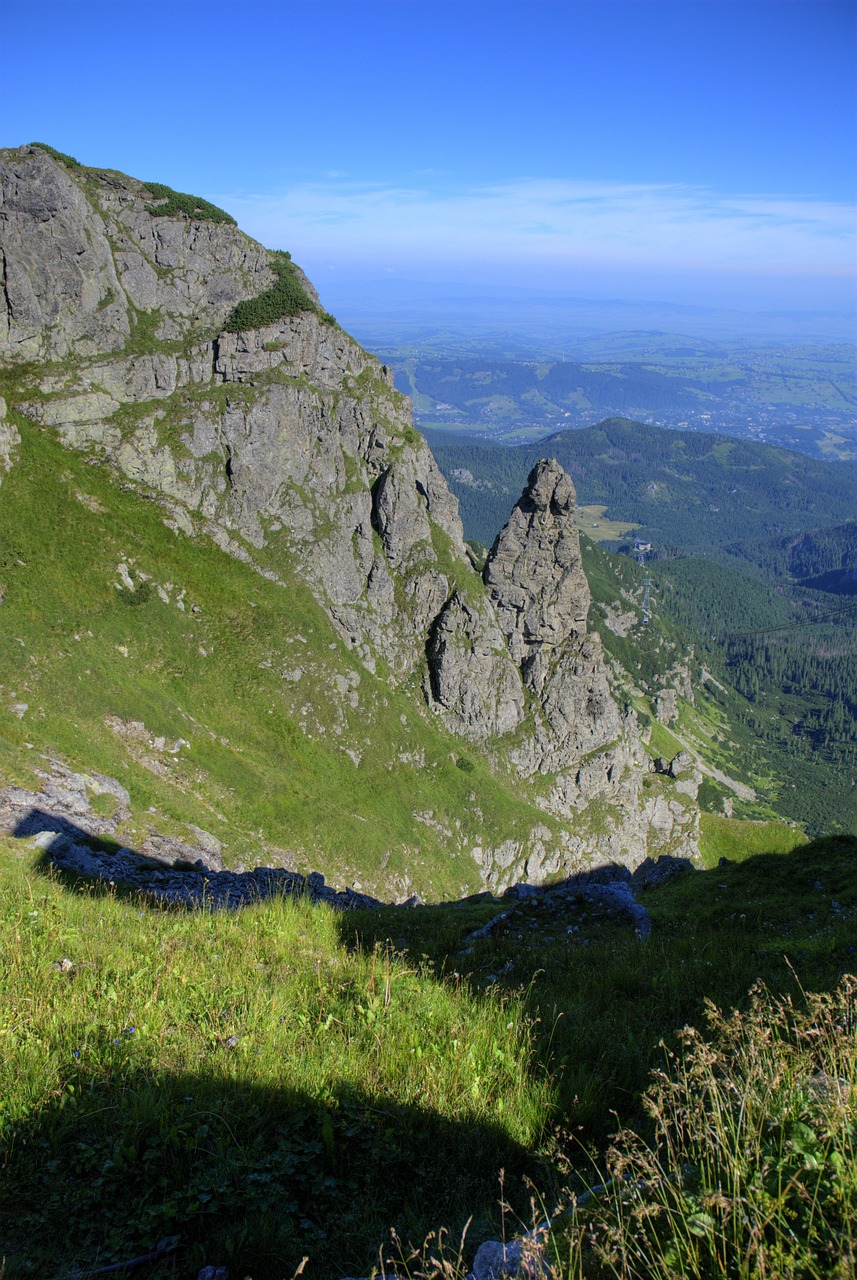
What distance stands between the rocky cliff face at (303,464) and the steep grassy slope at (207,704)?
5544 millimetres

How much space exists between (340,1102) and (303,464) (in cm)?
Result: 8740

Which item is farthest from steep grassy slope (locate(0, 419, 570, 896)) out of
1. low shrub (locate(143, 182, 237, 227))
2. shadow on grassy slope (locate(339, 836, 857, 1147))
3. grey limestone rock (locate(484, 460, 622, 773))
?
low shrub (locate(143, 182, 237, 227))

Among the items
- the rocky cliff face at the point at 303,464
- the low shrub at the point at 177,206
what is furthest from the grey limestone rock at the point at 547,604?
the low shrub at the point at 177,206

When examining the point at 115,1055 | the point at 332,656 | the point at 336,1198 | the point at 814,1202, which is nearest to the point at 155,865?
the point at 115,1055

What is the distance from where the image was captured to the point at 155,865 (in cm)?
2583

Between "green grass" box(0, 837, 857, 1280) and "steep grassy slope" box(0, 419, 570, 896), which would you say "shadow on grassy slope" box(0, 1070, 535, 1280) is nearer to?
"green grass" box(0, 837, 857, 1280)

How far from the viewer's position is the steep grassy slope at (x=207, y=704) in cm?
4322

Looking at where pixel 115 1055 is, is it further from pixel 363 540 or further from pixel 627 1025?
pixel 363 540

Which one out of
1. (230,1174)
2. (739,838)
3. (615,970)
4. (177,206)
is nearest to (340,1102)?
(230,1174)

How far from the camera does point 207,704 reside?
60.1m

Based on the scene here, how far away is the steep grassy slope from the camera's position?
43219 millimetres

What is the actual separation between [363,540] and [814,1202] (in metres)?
91.2

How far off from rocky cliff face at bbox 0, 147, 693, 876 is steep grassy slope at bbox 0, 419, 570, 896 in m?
5.54

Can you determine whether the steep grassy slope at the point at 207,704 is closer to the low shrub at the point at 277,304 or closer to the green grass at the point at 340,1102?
A: the green grass at the point at 340,1102
